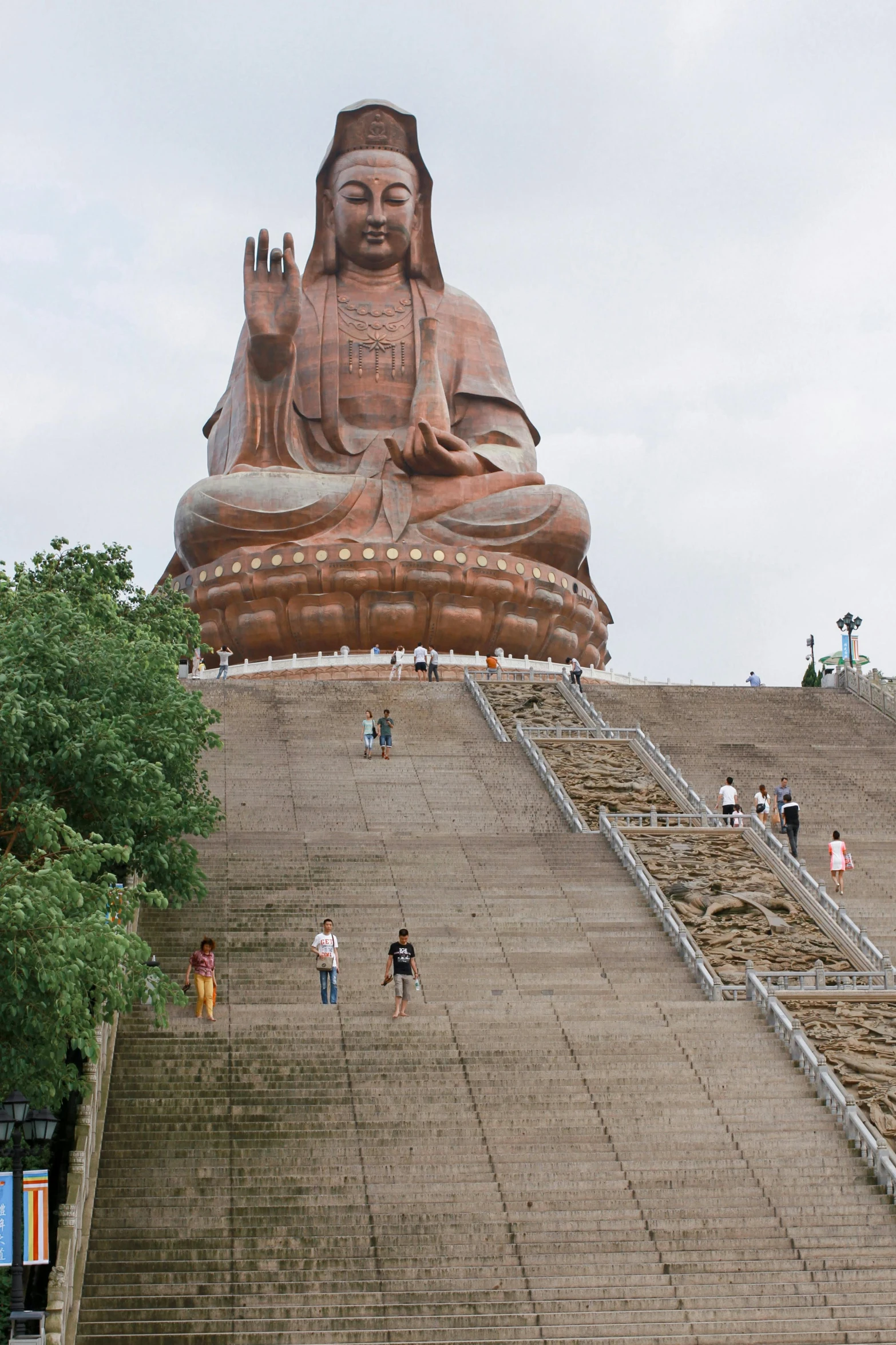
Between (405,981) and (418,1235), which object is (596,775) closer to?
(405,981)

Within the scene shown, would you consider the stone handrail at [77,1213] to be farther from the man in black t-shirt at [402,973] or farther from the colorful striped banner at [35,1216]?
the man in black t-shirt at [402,973]

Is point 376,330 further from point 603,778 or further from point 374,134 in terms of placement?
point 603,778

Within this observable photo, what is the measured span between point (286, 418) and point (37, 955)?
79.7ft

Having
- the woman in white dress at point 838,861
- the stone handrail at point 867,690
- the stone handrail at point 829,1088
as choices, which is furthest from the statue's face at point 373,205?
the stone handrail at point 829,1088

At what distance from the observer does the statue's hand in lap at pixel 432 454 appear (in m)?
32.7

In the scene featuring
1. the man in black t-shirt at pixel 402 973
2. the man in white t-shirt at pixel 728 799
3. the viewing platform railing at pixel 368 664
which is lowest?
the man in black t-shirt at pixel 402 973

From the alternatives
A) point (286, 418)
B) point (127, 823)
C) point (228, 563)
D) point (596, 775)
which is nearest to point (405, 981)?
point (127, 823)

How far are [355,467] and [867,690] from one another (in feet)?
35.3

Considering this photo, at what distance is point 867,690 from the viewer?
27.3 meters

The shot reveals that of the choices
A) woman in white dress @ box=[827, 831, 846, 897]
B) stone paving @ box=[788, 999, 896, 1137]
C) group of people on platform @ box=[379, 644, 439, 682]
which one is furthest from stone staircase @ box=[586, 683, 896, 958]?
stone paving @ box=[788, 999, 896, 1137]

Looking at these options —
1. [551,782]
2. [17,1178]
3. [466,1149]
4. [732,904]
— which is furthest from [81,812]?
[551,782]

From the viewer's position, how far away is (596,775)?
2136 centimetres

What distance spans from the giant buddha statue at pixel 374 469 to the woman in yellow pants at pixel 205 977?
1771 centimetres

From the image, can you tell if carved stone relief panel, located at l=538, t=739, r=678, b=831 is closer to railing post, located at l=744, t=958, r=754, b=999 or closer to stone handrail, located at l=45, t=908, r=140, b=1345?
railing post, located at l=744, t=958, r=754, b=999
